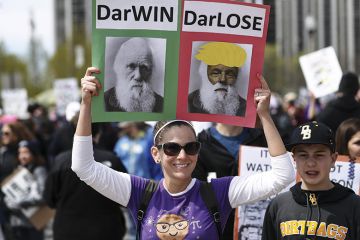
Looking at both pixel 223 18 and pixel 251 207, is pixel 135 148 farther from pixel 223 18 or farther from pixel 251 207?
pixel 223 18

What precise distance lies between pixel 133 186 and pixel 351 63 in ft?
279

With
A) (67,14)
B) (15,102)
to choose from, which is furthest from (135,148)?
(67,14)

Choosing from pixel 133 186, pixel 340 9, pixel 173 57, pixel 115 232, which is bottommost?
pixel 115 232

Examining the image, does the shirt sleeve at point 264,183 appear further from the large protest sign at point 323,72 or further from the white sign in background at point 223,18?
the large protest sign at point 323,72

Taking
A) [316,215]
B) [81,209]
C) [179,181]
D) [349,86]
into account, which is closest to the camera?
[316,215]

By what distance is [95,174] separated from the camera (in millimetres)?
4211

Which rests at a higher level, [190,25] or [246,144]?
[190,25]

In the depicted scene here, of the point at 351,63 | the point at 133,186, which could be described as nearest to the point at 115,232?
the point at 133,186

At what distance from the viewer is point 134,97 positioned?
14.4ft

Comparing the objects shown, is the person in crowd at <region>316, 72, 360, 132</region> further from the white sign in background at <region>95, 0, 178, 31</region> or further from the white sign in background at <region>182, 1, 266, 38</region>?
the white sign in background at <region>95, 0, 178, 31</region>

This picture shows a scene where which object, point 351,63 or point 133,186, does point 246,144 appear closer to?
point 133,186

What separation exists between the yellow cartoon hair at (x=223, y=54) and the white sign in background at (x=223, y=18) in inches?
3.1

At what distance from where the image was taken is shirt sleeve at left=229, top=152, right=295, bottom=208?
13.5 ft

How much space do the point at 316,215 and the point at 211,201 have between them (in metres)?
0.55
